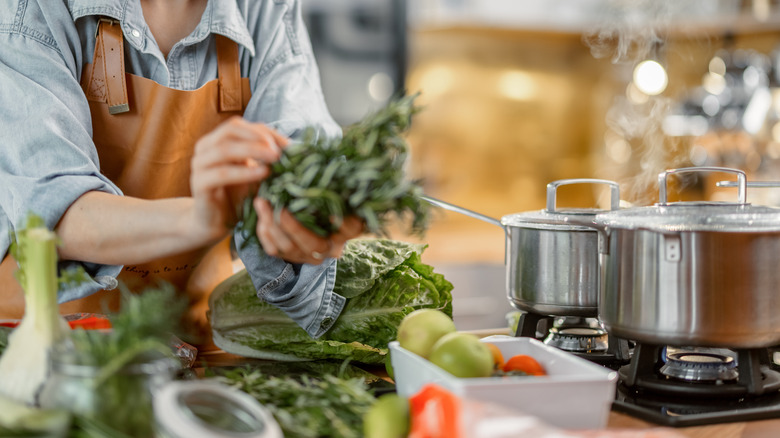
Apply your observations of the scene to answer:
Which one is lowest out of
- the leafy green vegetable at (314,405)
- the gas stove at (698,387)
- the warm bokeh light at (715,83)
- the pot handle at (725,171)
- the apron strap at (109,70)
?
the gas stove at (698,387)

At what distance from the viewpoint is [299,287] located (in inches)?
50.9

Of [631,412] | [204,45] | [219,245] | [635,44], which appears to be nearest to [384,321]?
[219,245]

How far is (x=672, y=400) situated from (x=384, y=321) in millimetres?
510

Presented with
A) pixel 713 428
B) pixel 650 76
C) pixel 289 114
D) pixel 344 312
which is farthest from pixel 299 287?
pixel 650 76

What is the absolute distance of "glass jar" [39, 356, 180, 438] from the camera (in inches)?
29.9

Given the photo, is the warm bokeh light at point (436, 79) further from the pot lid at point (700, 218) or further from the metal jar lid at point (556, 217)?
the pot lid at point (700, 218)

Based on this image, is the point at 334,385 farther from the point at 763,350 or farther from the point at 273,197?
the point at 763,350

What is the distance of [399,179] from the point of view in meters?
0.87

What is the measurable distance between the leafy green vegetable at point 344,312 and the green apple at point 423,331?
0.31 meters

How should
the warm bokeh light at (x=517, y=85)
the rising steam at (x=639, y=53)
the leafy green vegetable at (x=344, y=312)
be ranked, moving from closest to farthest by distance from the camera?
the leafy green vegetable at (x=344, y=312)
the rising steam at (x=639, y=53)
the warm bokeh light at (x=517, y=85)

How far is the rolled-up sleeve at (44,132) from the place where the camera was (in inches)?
45.1

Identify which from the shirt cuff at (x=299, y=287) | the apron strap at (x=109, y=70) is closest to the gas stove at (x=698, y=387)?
the shirt cuff at (x=299, y=287)

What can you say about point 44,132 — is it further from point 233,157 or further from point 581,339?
point 581,339

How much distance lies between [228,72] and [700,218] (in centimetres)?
86
